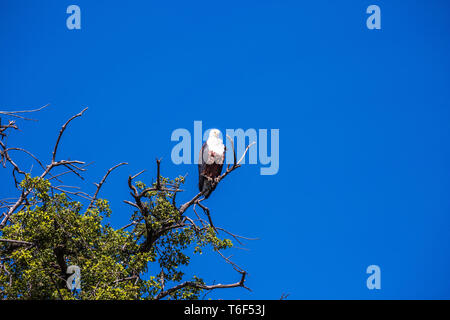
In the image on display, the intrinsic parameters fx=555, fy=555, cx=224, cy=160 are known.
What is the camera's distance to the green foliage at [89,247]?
793 cm

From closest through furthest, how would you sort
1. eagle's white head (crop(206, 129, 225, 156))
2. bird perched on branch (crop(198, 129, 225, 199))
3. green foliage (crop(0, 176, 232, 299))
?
1. green foliage (crop(0, 176, 232, 299))
2. bird perched on branch (crop(198, 129, 225, 199))
3. eagle's white head (crop(206, 129, 225, 156))

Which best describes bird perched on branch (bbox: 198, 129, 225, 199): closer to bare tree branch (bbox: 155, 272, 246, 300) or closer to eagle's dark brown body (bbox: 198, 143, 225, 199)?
eagle's dark brown body (bbox: 198, 143, 225, 199)

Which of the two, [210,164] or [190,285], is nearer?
[190,285]

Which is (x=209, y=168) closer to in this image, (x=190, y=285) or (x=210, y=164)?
(x=210, y=164)

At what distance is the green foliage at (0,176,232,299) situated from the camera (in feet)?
26.0

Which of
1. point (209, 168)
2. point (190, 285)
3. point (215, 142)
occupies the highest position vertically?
point (215, 142)

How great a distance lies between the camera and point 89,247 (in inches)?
335

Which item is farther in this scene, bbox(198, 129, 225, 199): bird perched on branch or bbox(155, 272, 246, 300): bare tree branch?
bbox(198, 129, 225, 199): bird perched on branch

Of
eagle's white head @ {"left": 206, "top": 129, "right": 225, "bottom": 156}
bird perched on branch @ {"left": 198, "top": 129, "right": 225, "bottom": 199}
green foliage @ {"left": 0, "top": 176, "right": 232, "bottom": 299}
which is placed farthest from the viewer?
eagle's white head @ {"left": 206, "top": 129, "right": 225, "bottom": 156}

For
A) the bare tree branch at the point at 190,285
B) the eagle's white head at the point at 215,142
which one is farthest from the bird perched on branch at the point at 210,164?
the bare tree branch at the point at 190,285

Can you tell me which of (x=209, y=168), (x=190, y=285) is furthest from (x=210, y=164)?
(x=190, y=285)

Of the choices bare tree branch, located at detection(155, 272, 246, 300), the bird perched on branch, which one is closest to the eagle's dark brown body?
Result: the bird perched on branch

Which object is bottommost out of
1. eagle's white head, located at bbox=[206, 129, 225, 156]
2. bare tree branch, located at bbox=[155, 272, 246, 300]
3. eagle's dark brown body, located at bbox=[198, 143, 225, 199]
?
bare tree branch, located at bbox=[155, 272, 246, 300]
